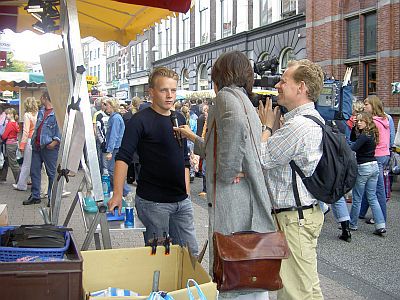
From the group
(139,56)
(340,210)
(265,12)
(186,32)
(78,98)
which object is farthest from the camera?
(139,56)

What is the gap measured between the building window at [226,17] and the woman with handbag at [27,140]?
22.8 metres

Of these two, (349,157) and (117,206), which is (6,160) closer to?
(117,206)

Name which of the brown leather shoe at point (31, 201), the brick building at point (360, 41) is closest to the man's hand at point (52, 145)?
the brown leather shoe at point (31, 201)

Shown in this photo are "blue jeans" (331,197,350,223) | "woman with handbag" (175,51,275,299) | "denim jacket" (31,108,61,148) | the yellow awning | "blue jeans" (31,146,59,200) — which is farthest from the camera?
"blue jeans" (31,146,59,200)

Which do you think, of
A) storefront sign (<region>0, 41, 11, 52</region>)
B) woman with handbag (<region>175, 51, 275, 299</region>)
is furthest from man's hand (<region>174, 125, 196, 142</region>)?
storefront sign (<region>0, 41, 11, 52</region>)

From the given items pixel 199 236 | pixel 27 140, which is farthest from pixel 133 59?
pixel 199 236

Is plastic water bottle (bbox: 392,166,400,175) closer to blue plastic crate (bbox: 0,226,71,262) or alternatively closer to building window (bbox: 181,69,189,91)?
blue plastic crate (bbox: 0,226,71,262)

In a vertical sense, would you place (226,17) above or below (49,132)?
above

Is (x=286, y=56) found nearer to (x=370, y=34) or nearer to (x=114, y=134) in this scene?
(x=370, y=34)

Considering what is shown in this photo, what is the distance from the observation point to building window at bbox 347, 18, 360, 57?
64.1 ft

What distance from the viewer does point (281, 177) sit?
3.30m

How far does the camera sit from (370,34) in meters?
18.9

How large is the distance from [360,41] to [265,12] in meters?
9.22

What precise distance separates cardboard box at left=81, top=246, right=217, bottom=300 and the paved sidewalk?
7.09ft
